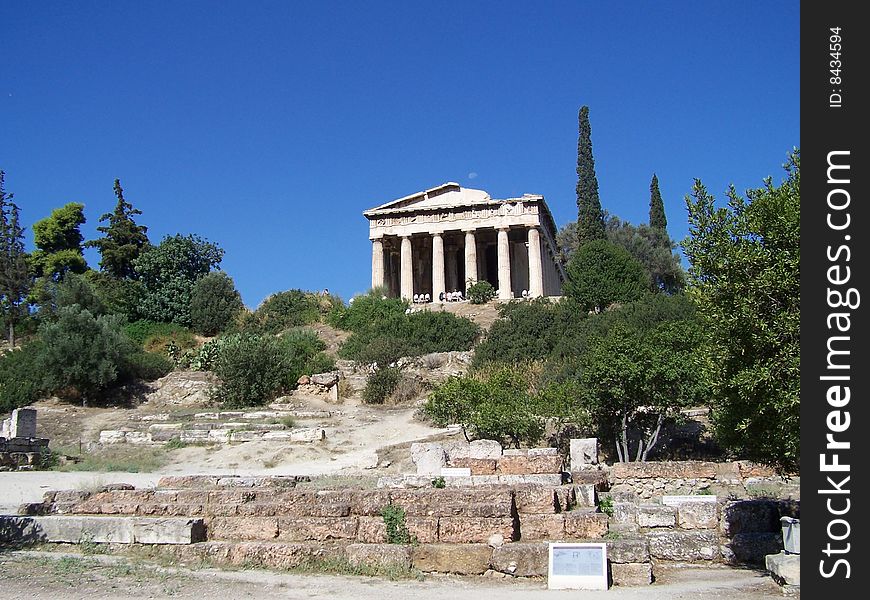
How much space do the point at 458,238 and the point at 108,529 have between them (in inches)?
1723

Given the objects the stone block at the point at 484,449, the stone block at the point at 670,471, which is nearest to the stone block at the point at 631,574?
the stone block at the point at 670,471

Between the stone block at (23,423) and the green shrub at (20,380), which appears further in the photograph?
the green shrub at (20,380)

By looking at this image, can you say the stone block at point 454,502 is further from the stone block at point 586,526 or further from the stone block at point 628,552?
the stone block at point 628,552

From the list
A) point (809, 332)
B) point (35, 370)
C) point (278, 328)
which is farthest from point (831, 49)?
point (278, 328)

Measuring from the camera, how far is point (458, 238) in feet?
176

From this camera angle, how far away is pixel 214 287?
4575 cm

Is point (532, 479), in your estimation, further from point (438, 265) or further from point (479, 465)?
point (438, 265)

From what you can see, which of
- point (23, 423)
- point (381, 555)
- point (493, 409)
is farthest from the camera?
point (23, 423)

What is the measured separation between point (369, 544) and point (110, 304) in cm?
3942

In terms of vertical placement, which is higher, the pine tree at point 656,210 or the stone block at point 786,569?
the pine tree at point 656,210

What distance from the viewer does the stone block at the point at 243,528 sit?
Answer: 10703mm

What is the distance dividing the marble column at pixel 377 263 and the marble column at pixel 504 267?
7899 mm

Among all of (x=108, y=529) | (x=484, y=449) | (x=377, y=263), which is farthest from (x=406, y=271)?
(x=108, y=529)

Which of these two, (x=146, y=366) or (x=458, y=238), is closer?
(x=146, y=366)
